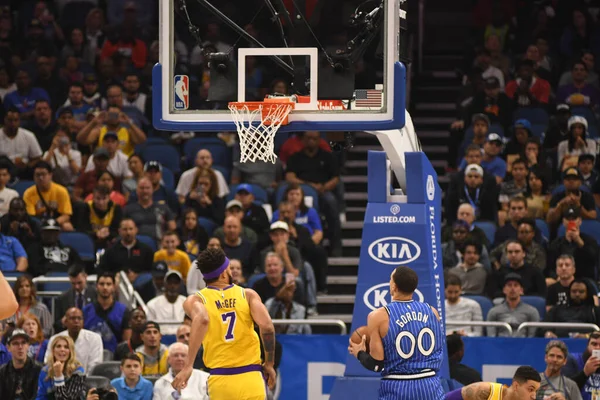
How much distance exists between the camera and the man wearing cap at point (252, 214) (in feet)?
49.9

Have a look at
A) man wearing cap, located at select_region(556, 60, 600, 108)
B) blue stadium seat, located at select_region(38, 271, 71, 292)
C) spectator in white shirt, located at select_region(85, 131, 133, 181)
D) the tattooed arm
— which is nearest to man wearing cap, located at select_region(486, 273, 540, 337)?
the tattooed arm

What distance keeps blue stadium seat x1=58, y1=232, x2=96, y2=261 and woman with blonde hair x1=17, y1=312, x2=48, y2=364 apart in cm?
222

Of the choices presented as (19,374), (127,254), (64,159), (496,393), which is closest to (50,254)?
(127,254)

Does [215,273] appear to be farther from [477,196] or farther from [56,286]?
[477,196]

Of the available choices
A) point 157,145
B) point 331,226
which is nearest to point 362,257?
point 331,226

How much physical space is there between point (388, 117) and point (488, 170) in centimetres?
695

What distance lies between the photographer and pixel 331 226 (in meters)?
15.8

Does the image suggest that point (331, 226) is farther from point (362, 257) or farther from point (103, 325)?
point (362, 257)

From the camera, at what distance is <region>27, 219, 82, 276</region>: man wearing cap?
47.6 feet

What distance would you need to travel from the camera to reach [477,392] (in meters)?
8.59

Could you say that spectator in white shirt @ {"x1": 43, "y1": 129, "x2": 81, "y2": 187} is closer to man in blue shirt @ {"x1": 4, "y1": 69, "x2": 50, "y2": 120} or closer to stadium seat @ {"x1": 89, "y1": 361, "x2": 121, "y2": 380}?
man in blue shirt @ {"x1": 4, "y1": 69, "x2": 50, "y2": 120}

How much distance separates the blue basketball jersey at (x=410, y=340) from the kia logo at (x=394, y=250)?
6.36ft

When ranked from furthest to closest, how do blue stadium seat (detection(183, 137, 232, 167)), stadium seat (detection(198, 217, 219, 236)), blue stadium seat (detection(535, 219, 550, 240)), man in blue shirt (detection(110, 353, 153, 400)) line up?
blue stadium seat (detection(183, 137, 232, 167)) < stadium seat (detection(198, 217, 219, 236)) < blue stadium seat (detection(535, 219, 550, 240)) < man in blue shirt (detection(110, 353, 153, 400))

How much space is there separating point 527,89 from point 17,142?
782 cm
